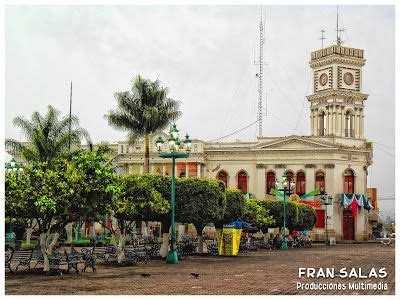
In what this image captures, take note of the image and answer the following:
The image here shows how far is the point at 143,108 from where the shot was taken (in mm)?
46281

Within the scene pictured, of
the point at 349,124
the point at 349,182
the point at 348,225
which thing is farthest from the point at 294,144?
the point at 348,225

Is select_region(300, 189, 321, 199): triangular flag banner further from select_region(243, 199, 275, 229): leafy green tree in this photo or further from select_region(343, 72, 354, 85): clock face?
select_region(243, 199, 275, 229): leafy green tree

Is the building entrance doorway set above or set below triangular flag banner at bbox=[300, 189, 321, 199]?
below

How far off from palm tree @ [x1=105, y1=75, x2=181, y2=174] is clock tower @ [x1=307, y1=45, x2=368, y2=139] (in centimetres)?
3206

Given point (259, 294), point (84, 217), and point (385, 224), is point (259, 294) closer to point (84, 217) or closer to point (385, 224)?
point (84, 217)

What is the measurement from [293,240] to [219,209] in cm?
2221

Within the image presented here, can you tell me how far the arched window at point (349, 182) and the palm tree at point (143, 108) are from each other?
3144 centimetres

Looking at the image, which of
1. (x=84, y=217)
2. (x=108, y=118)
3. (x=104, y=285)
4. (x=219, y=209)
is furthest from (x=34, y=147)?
(x=104, y=285)

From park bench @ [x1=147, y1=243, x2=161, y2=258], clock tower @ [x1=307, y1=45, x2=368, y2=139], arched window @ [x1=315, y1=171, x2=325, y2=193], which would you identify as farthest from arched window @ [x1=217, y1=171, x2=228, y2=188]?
park bench @ [x1=147, y1=243, x2=161, y2=258]

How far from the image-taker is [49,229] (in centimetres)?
2453

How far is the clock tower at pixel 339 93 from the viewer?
7562 centimetres

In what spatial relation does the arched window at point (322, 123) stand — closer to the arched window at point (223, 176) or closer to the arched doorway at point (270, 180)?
the arched doorway at point (270, 180)

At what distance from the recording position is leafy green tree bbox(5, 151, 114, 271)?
22.8 m

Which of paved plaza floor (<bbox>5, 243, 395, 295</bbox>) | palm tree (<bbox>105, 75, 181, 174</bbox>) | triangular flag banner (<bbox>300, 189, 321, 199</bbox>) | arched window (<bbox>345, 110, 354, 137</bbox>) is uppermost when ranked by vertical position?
arched window (<bbox>345, 110, 354, 137</bbox>)
